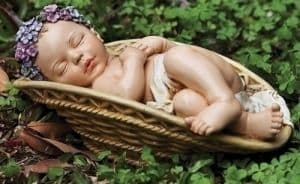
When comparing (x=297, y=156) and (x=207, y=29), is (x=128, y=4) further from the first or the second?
(x=297, y=156)

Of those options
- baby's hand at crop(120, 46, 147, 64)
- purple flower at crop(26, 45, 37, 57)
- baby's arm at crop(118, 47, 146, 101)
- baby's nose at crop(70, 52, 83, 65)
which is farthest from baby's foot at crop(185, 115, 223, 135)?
purple flower at crop(26, 45, 37, 57)

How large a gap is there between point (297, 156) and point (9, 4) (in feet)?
6.91

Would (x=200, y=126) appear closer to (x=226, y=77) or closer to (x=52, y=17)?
(x=226, y=77)

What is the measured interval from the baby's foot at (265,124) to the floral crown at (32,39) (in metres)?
0.90

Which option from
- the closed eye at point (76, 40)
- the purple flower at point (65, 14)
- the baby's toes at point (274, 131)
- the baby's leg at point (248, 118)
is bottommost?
the baby's toes at point (274, 131)

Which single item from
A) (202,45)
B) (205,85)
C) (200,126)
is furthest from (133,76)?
(202,45)

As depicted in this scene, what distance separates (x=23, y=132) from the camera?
13.1 feet

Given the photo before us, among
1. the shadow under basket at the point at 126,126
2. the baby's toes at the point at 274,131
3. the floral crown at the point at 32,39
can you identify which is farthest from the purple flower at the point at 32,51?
the baby's toes at the point at 274,131

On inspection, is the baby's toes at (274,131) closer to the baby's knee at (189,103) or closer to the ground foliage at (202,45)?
the ground foliage at (202,45)

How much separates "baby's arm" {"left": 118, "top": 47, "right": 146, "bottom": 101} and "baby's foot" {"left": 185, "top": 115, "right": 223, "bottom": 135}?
1.15 feet

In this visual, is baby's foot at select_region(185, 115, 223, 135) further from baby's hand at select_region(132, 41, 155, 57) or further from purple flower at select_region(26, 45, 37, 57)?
purple flower at select_region(26, 45, 37, 57)

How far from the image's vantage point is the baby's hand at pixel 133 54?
152 inches

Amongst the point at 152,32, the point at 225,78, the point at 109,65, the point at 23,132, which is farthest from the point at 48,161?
the point at 152,32

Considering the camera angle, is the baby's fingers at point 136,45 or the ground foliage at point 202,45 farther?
the baby's fingers at point 136,45
